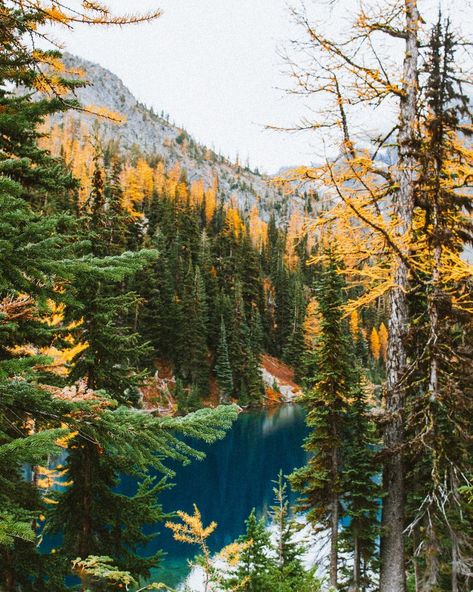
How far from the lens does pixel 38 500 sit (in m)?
6.54

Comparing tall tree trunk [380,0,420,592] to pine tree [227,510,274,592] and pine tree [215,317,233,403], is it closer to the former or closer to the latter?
pine tree [227,510,274,592]

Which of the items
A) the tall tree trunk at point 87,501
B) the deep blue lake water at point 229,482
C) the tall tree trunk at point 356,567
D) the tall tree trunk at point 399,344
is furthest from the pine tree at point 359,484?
the tall tree trunk at point 87,501

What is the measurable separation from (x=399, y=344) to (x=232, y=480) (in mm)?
27750

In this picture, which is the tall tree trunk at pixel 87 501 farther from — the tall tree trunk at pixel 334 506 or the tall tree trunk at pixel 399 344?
the tall tree trunk at pixel 334 506

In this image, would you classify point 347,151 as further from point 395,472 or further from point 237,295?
point 237,295

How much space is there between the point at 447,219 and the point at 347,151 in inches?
92.9

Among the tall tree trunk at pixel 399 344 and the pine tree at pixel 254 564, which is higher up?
the tall tree trunk at pixel 399 344

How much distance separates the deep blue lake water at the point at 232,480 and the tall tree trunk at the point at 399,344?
12.8 metres

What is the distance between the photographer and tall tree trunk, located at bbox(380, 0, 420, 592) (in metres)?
6.83

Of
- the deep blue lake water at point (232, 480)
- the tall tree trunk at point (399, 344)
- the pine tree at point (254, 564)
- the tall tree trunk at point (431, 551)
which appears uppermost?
the tall tree trunk at point (399, 344)

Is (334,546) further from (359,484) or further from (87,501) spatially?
(87,501)

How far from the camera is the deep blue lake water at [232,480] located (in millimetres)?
20891

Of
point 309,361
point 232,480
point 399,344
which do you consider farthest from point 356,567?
point 232,480

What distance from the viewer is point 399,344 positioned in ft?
23.1
